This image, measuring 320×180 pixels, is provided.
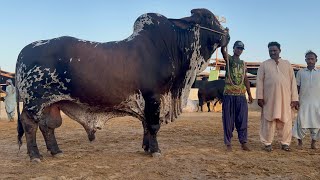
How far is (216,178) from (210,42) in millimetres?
2556

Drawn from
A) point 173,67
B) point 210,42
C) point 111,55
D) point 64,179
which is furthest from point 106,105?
point 210,42

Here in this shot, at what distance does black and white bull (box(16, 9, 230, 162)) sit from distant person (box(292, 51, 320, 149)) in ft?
6.06

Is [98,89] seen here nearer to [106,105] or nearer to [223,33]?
[106,105]

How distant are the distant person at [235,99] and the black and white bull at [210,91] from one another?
12.8m

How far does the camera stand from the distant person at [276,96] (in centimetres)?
572

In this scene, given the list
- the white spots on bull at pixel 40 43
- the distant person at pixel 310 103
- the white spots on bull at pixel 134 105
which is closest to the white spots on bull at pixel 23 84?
the white spots on bull at pixel 40 43

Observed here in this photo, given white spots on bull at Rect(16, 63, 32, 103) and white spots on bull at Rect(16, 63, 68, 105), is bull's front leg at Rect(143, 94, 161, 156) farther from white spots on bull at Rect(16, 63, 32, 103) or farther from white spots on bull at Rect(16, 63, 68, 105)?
white spots on bull at Rect(16, 63, 32, 103)

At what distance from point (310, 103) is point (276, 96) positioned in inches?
32.5

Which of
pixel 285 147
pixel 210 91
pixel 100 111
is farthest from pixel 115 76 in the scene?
pixel 210 91

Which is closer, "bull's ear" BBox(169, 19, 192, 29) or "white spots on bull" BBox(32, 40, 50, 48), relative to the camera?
"white spots on bull" BBox(32, 40, 50, 48)

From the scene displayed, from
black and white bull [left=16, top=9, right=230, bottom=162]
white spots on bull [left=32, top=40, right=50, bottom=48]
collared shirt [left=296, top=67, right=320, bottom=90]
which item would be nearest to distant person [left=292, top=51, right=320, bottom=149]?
collared shirt [left=296, top=67, right=320, bottom=90]

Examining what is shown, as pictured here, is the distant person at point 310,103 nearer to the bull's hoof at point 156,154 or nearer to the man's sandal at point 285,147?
the man's sandal at point 285,147

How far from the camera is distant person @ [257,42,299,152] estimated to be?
5723mm

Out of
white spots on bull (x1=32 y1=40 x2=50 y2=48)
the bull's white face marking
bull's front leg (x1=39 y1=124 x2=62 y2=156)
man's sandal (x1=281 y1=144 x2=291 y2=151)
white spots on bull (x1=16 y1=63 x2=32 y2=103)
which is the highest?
the bull's white face marking
